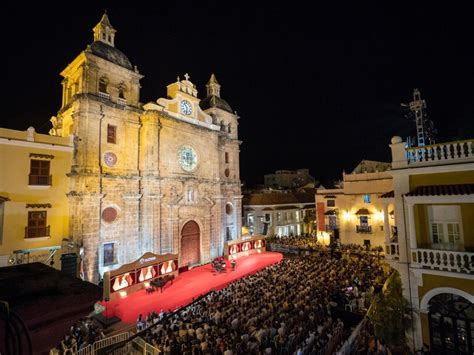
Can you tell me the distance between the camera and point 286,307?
13.0 m

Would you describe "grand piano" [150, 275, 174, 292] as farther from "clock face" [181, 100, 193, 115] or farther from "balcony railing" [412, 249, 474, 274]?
"clock face" [181, 100, 193, 115]

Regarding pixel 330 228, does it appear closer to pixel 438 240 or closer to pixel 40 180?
pixel 438 240

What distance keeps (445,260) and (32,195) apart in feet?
72.3

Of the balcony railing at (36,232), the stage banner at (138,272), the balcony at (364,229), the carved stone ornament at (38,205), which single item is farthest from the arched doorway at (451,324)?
the carved stone ornament at (38,205)

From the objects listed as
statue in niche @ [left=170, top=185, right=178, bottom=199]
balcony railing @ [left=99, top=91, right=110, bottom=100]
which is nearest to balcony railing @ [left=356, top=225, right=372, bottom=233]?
statue in niche @ [left=170, top=185, right=178, bottom=199]

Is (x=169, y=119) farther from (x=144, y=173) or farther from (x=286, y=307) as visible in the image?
(x=286, y=307)

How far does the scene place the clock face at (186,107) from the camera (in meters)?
25.4

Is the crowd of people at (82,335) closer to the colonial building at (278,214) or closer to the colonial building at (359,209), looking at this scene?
the colonial building at (359,209)

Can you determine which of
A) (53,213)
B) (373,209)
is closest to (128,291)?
(53,213)

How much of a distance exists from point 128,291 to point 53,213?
23.9 ft

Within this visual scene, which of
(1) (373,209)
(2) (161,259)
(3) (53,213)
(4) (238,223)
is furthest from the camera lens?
(4) (238,223)

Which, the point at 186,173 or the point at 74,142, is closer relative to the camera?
the point at 74,142

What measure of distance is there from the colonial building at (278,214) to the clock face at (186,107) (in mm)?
19561

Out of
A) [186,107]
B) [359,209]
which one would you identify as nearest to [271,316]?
[359,209]
